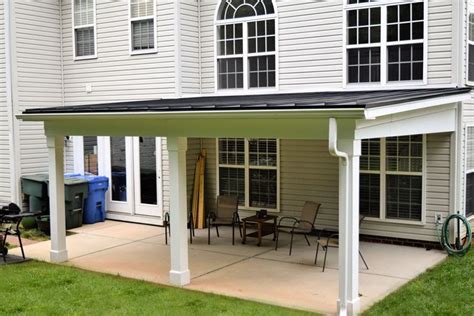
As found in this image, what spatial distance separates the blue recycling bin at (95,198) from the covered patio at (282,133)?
7.94 feet

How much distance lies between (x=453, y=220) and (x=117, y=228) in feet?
22.6

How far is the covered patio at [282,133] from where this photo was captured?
7078mm

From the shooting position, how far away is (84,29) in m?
14.2

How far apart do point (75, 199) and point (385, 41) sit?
281 inches

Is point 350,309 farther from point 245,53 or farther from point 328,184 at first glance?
point 245,53

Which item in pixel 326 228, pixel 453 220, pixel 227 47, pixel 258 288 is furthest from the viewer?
pixel 227 47

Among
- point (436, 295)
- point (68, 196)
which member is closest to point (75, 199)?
point (68, 196)

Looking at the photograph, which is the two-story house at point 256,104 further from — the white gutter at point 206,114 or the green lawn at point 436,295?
the green lawn at point 436,295

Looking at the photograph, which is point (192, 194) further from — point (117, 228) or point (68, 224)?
point (68, 224)

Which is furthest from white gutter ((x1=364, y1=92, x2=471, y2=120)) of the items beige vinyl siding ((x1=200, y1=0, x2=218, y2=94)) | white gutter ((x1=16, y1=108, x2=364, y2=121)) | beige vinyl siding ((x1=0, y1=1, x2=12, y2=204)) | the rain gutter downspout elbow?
beige vinyl siding ((x1=0, y1=1, x2=12, y2=204))

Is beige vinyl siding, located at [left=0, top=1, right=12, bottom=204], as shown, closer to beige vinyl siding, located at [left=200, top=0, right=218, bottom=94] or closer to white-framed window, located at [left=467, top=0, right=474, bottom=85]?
beige vinyl siding, located at [left=200, top=0, right=218, bottom=94]

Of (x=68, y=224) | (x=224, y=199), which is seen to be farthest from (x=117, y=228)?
(x=224, y=199)

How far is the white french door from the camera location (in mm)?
13141

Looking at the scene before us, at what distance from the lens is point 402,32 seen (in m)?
10.6
